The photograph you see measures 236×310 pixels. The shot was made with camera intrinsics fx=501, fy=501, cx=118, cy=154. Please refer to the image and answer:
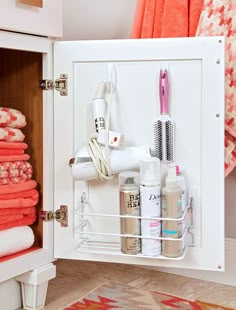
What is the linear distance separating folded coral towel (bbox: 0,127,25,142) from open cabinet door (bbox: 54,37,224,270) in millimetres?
99

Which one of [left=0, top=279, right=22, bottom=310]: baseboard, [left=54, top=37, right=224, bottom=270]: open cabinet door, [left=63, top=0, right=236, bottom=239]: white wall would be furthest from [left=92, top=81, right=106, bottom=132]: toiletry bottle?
[left=63, top=0, right=236, bottom=239]: white wall

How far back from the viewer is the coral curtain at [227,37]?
129 centimetres

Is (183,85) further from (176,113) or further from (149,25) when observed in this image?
(149,25)

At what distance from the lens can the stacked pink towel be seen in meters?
1.21

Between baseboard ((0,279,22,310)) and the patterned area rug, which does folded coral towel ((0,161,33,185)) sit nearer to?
baseboard ((0,279,22,310))

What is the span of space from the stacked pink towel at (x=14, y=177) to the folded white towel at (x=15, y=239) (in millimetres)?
13

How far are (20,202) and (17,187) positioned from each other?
4 cm

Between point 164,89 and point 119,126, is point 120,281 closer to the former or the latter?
point 119,126

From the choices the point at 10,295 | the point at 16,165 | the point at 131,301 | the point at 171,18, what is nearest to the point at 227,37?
the point at 171,18

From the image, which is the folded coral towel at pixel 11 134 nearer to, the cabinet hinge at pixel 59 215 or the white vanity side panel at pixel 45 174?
the white vanity side panel at pixel 45 174

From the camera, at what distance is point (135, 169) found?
116 centimetres

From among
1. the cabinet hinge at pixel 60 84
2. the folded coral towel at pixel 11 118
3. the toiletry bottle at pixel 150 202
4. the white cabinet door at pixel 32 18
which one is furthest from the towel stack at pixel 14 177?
the toiletry bottle at pixel 150 202

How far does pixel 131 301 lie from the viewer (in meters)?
1.35

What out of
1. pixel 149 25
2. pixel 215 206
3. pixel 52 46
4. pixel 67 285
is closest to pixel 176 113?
pixel 215 206
